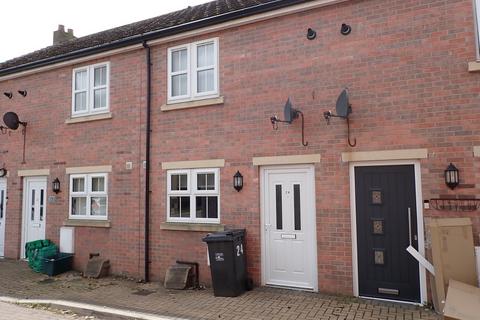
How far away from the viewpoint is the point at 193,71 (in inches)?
337

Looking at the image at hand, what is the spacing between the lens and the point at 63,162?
1011 centimetres

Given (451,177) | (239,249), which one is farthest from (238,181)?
(451,177)

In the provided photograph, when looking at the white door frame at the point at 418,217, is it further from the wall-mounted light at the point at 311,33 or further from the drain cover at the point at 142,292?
the drain cover at the point at 142,292

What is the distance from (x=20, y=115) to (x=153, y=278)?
20.9 feet

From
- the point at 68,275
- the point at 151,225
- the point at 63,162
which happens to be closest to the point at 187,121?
the point at 151,225

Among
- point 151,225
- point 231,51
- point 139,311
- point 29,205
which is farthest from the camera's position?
point 29,205

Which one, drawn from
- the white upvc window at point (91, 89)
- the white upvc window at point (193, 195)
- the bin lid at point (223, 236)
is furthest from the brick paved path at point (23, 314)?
the white upvc window at point (91, 89)

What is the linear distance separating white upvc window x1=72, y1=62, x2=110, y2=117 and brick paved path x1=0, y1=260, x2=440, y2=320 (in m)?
4.13

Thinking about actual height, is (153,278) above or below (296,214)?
below

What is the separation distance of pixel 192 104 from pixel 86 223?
4.01 m

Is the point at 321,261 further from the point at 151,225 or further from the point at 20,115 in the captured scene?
the point at 20,115

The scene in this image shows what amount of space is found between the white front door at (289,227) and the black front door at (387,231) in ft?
2.85

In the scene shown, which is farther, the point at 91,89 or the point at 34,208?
the point at 34,208

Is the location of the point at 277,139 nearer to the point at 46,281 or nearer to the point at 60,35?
the point at 46,281
